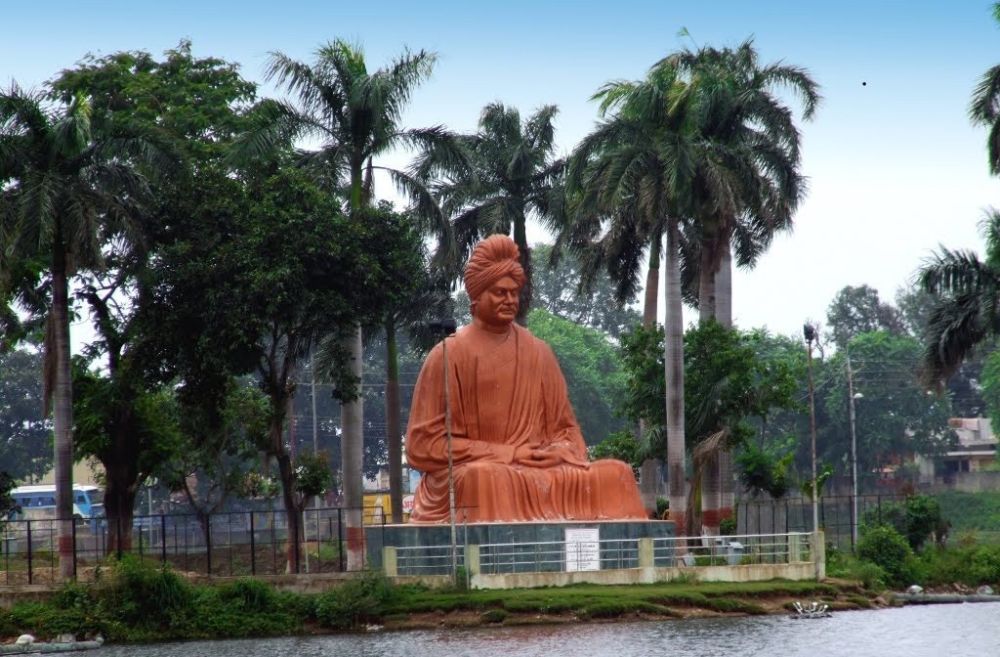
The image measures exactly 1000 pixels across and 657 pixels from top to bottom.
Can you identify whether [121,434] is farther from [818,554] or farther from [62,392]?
[818,554]

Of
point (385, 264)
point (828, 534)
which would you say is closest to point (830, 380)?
point (828, 534)

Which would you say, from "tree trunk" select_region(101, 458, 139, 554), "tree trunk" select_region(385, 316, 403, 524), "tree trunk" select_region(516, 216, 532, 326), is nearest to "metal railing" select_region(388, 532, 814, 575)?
"tree trunk" select_region(385, 316, 403, 524)

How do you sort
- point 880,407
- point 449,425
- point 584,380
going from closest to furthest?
point 449,425, point 880,407, point 584,380


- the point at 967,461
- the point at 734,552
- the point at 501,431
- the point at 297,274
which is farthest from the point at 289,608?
the point at 967,461

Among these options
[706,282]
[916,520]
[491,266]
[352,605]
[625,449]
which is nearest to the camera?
[352,605]

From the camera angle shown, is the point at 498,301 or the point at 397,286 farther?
the point at 397,286

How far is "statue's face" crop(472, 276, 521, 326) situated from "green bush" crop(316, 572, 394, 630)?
30.3 ft

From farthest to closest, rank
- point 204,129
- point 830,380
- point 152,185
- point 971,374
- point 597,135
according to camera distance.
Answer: point 971,374 → point 830,380 → point 204,129 → point 597,135 → point 152,185

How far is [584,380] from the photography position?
3802 inches

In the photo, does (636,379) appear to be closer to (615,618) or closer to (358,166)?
(358,166)

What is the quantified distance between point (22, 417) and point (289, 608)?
194 feet

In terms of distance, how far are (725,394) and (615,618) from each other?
15079mm

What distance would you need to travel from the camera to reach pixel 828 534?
192 feet

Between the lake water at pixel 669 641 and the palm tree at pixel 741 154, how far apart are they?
1370 centimetres
